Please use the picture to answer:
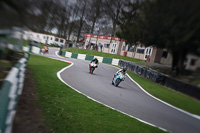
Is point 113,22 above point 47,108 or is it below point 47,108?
above

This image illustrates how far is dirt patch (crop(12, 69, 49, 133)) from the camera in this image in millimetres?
3983

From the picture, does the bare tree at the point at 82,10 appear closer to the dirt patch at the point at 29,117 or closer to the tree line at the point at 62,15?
the tree line at the point at 62,15

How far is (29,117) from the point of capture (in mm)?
4625

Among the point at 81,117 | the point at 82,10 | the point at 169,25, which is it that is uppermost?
the point at 82,10

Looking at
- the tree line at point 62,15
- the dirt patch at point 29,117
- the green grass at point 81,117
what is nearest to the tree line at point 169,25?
the tree line at point 62,15

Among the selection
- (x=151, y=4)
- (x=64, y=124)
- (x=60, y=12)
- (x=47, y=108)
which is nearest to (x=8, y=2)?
(x=60, y=12)

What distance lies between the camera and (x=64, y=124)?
461cm

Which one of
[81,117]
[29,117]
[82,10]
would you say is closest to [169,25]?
[82,10]

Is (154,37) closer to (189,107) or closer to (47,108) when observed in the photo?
(189,107)

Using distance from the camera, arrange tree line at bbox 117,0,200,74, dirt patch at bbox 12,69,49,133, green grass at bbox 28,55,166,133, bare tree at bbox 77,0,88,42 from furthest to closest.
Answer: green grass at bbox 28,55,166,133
dirt patch at bbox 12,69,49,133
bare tree at bbox 77,0,88,42
tree line at bbox 117,0,200,74

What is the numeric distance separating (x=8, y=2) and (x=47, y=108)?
4.76 metres

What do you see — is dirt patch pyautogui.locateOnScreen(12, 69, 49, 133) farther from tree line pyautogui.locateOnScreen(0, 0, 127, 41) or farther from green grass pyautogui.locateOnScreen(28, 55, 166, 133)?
tree line pyautogui.locateOnScreen(0, 0, 127, 41)

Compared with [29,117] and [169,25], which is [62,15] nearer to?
[169,25]

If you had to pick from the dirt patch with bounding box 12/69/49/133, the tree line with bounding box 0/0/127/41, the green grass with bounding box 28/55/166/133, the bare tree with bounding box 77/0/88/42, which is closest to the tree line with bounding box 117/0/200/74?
the tree line with bounding box 0/0/127/41
